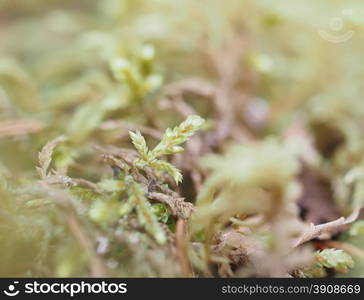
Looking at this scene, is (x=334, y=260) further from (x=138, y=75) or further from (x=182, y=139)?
(x=138, y=75)

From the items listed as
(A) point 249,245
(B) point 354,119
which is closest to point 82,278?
(A) point 249,245

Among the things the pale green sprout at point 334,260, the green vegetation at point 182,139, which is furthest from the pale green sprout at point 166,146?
the pale green sprout at point 334,260

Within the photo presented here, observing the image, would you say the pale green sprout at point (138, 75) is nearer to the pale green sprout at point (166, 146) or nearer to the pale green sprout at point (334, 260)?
A: the pale green sprout at point (166, 146)

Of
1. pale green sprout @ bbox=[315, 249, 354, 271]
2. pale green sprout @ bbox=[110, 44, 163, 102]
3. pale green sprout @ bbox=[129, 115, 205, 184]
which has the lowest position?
pale green sprout @ bbox=[315, 249, 354, 271]

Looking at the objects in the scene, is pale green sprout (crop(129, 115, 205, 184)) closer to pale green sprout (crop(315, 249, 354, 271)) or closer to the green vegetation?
the green vegetation

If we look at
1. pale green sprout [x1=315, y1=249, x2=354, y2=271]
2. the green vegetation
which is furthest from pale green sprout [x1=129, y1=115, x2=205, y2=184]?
pale green sprout [x1=315, y1=249, x2=354, y2=271]

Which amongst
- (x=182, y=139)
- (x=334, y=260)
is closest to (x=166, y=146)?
(x=182, y=139)

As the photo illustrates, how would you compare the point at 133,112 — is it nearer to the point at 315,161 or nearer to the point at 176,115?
the point at 176,115

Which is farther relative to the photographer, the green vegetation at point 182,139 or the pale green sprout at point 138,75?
the pale green sprout at point 138,75
